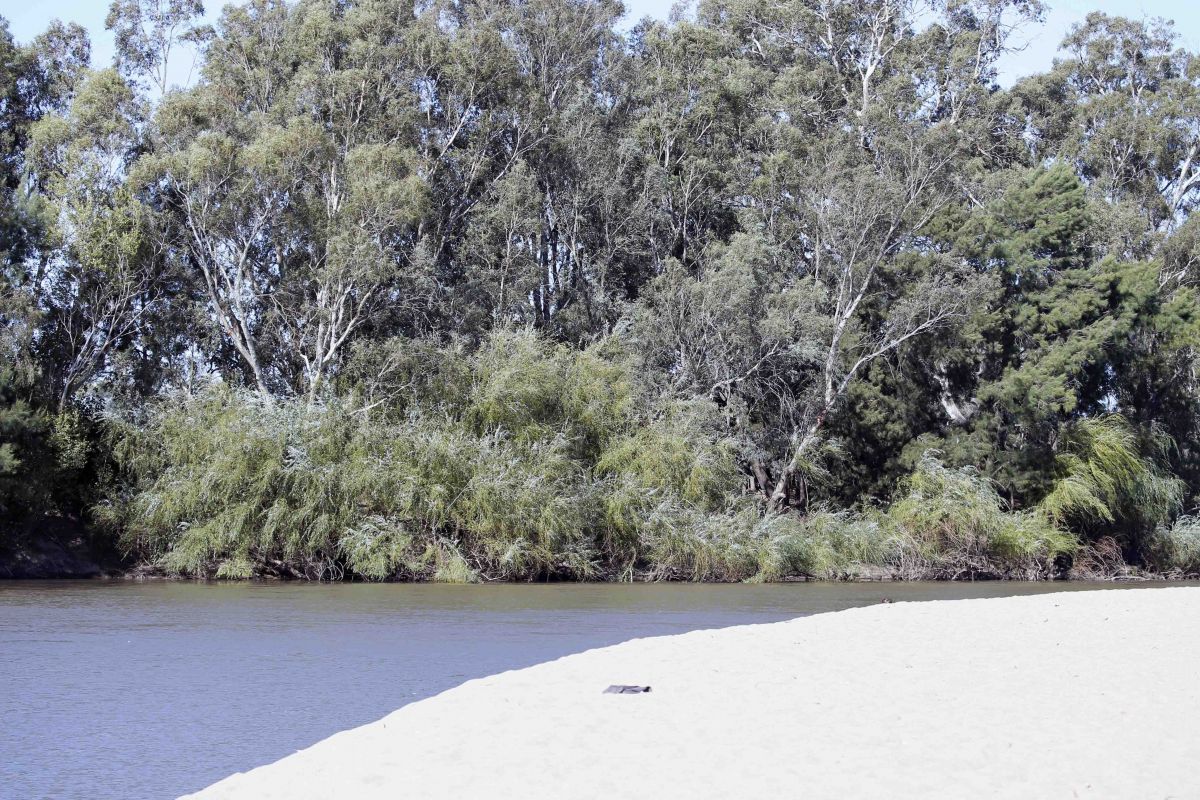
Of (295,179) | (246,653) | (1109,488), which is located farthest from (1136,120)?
(246,653)

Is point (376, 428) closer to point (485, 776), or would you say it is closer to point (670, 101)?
point (670, 101)

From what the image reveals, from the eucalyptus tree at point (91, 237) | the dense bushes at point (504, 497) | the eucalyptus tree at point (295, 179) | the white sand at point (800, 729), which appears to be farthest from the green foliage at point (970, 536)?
the eucalyptus tree at point (91, 237)

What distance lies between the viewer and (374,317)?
36.8 meters

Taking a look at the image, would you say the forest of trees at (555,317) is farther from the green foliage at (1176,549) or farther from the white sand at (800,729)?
the white sand at (800,729)

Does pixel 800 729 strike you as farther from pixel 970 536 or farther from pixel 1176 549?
pixel 1176 549

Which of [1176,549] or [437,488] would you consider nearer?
[437,488]

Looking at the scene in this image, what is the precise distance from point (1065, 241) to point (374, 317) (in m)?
22.6

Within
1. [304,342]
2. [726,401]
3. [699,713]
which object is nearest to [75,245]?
[304,342]

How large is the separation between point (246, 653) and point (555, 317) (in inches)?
1091

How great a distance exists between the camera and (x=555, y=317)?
139 feet

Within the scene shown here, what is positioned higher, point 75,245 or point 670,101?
point 670,101

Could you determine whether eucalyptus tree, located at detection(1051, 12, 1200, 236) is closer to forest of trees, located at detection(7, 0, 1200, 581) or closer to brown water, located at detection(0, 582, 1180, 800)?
forest of trees, located at detection(7, 0, 1200, 581)

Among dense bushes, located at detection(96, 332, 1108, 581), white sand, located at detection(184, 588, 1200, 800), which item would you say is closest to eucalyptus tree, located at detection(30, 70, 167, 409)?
dense bushes, located at detection(96, 332, 1108, 581)

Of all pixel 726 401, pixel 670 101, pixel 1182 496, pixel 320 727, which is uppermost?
pixel 670 101
